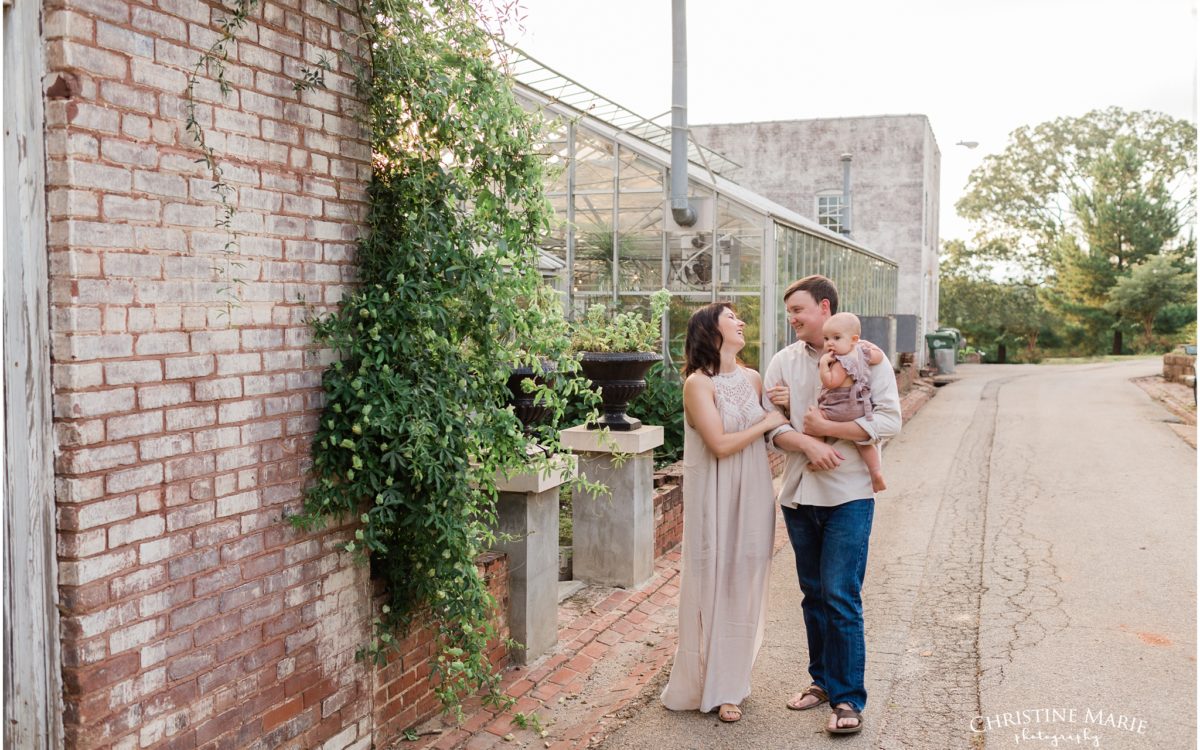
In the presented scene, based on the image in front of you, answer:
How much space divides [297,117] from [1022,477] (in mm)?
9658

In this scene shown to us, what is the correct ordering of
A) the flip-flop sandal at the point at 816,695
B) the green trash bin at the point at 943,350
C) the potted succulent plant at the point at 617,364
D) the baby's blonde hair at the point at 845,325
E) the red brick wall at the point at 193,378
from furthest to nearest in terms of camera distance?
the green trash bin at the point at 943,350
the potted succulent plant at the point at 617,364
the flip-flop sandal at the point at 816,695
the baby's blonde hair at the point at 845,325
the red brick wall at the point at 193,378

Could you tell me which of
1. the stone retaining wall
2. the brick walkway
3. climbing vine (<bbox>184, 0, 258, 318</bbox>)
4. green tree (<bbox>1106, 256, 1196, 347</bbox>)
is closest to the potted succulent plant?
the brick walkway

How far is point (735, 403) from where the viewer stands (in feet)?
15.5

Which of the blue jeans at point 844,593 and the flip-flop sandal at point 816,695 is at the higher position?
the blue jeans at point 844,593

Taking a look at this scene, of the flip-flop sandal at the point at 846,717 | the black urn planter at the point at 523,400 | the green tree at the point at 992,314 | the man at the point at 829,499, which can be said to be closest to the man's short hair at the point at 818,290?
the man at the point at 829,499

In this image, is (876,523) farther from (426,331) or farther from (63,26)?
(63,26)

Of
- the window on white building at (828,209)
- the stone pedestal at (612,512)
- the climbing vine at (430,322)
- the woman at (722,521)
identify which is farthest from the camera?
the window on white building at (828,209)

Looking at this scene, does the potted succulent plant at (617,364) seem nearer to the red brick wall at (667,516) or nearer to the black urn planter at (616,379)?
the black urn planter at (616,379)

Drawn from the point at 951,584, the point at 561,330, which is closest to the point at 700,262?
the point at 951,584

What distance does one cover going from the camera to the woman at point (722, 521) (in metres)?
4.68

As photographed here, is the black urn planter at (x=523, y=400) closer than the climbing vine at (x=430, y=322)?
No

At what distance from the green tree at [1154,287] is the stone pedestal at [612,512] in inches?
1608

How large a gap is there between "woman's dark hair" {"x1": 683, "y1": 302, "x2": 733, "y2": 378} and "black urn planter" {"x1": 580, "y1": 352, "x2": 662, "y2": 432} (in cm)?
225

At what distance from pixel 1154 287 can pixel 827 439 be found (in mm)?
42904
